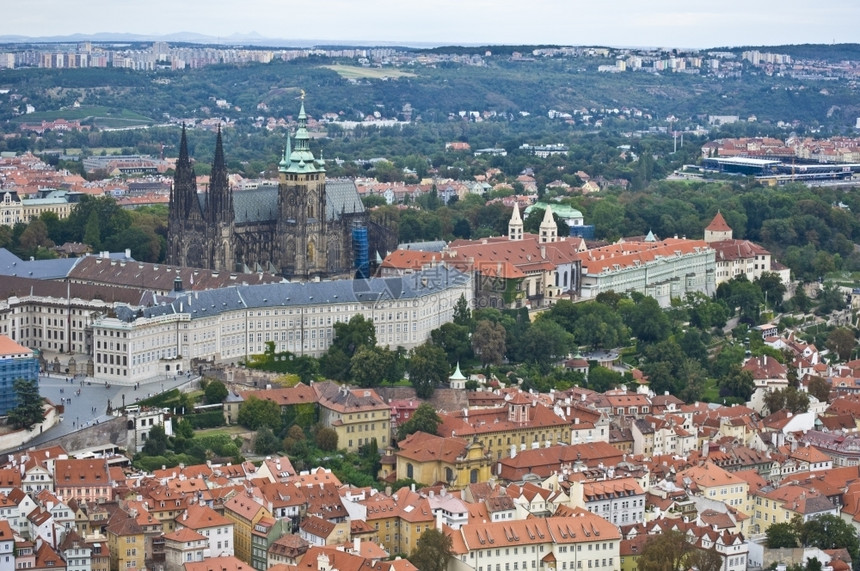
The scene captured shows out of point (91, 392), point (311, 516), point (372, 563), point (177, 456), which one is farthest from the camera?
point (91, 392)

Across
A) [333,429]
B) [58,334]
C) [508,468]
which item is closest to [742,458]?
[508,468]

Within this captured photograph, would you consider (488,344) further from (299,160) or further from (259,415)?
(299,160)

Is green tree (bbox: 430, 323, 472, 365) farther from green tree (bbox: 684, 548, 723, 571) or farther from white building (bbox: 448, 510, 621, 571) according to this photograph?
green tree (bbox: 684, 548, 723, 571)

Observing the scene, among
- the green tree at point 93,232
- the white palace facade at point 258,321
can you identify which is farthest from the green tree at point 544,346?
the green tree at point 93,232

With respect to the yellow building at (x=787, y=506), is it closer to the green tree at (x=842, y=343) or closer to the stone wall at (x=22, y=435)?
the stone wall at (x=22, y=435)

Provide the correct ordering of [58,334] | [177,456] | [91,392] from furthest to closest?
[58,334]
[91,392]
[177,456]

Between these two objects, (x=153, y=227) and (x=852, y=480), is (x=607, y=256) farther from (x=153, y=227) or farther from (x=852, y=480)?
(x=852, y=480)

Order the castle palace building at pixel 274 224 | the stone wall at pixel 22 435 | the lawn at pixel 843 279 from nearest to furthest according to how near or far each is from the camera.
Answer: the stone wall at pixel 22 435 → the castle palace building at pixel 274 224 → the lawn at pixel 843 279

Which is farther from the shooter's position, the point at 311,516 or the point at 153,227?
the point at 153,227
